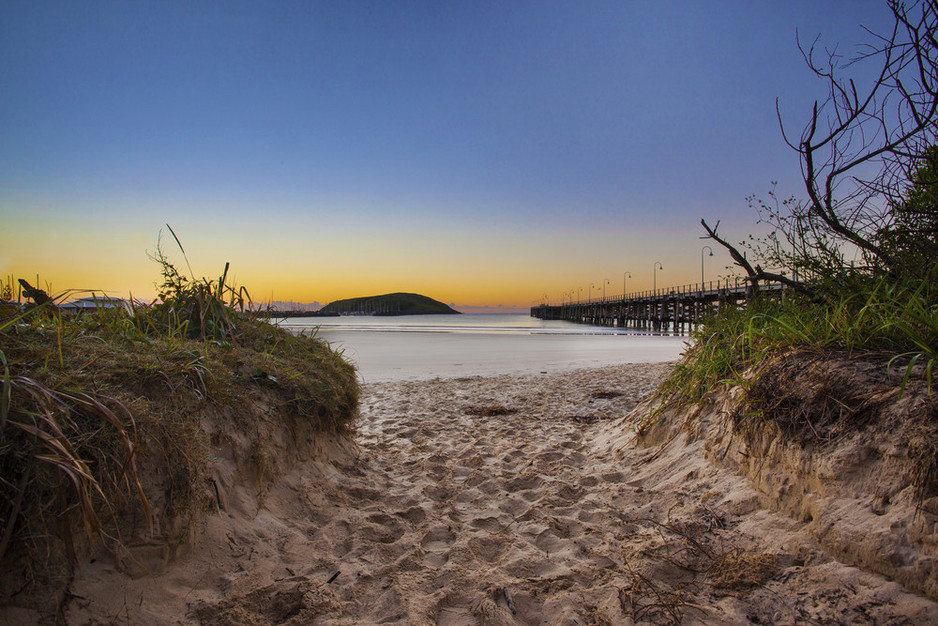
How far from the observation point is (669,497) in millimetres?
3180

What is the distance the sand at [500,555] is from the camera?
194 centimetres

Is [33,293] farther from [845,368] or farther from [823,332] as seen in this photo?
[823,332]

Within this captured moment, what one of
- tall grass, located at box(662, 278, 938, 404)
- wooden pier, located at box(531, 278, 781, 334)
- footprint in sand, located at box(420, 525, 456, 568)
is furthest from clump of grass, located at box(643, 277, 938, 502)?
wooden pier, located at box(531, 278, 781, 334)

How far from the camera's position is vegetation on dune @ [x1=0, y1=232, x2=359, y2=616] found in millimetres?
1644

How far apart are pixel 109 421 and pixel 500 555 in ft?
6.99

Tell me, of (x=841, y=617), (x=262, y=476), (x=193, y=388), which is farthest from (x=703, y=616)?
(x=193, y=388)

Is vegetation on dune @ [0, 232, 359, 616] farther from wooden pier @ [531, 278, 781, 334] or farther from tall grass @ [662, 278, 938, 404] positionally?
wooden pier @ [531, 278, 781, 334]

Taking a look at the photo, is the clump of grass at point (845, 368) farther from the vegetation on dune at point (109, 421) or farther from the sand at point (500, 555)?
the vegetation on dune at point (109, 421)

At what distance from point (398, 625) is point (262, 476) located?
1436mm

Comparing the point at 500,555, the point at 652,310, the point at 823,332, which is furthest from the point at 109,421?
the point at 652,310

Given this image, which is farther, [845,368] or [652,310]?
[652,310]

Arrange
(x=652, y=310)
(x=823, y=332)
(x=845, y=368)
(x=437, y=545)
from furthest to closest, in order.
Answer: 1. (x=652, y=310)
2. (x=823, y=332)
3. (x=437, y=545)
4. (x=845, y=368)

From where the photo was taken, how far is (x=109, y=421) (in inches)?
76.7

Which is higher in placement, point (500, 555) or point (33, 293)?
point (33, 293)
